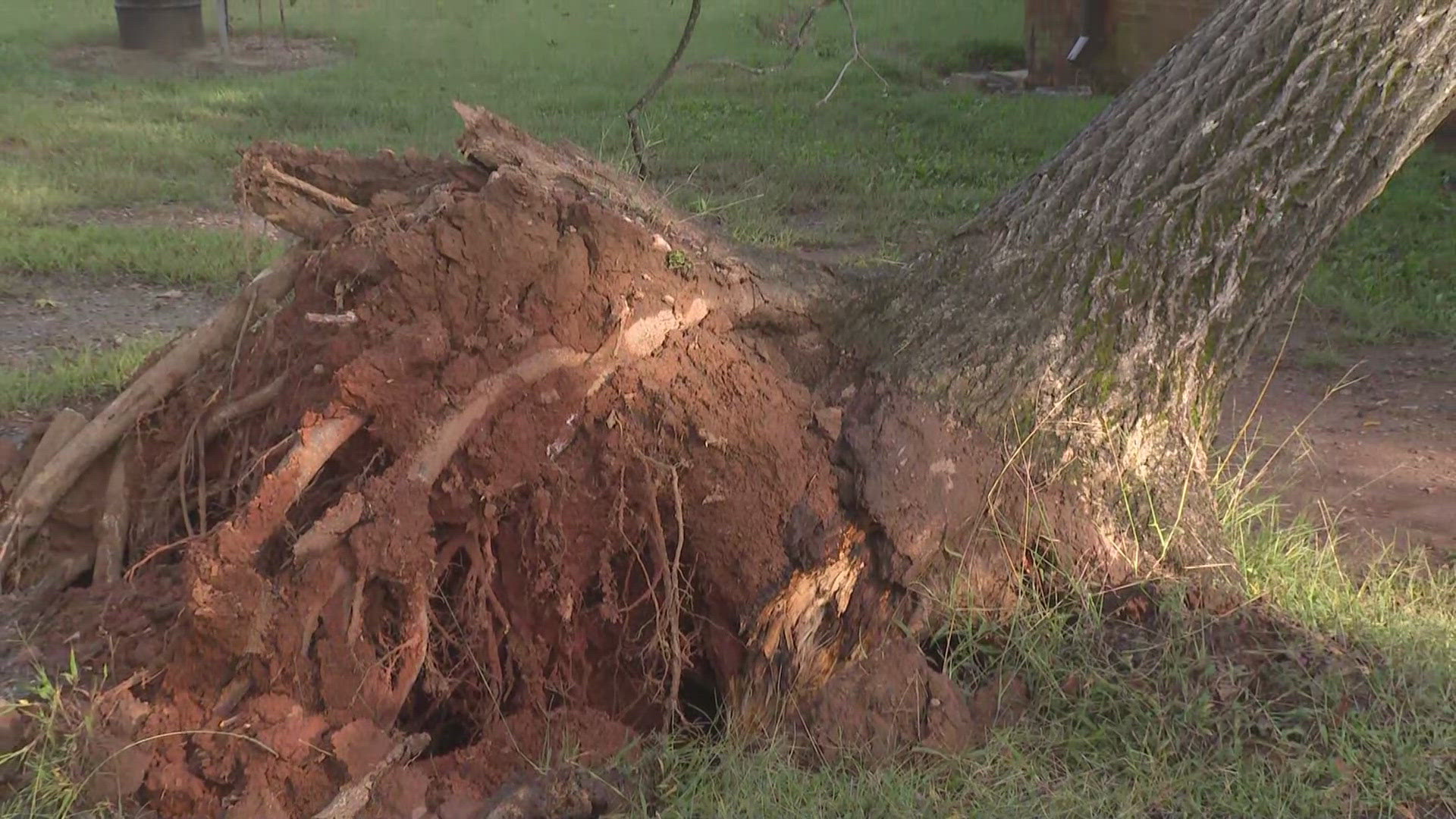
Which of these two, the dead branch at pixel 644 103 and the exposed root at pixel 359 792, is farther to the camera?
the dead branch at pixel 644 103

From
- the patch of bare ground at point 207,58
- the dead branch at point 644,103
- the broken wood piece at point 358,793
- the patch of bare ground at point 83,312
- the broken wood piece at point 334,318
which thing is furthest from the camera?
the patch of bare ground at point 207,58

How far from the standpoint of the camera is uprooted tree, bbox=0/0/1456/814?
302 cm

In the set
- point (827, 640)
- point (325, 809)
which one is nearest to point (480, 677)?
point (325, 809)

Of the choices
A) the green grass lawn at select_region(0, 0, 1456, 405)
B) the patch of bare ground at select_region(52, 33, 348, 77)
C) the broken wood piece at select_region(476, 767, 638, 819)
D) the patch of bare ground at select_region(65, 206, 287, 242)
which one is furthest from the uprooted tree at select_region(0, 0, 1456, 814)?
the patch of bare ground at select_region(52, 33, 348, 77)

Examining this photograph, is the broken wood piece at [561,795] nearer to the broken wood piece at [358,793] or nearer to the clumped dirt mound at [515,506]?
the clumped dirt mound at [515,506]

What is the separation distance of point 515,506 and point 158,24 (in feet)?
39.5

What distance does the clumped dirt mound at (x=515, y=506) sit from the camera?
291 centimetres

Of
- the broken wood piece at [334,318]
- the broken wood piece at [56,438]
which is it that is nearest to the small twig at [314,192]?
the broken wood piece at [334,318]

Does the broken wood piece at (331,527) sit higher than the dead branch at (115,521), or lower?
higher

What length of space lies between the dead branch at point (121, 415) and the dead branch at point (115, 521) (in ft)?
0.21

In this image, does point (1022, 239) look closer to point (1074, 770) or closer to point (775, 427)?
point (775, 427)

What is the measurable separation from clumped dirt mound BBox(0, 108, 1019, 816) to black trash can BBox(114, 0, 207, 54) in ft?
37.0

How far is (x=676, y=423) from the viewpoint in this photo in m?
3.20

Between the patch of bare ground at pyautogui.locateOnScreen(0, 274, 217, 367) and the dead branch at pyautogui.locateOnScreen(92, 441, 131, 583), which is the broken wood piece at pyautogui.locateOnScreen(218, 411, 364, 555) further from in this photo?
the patch of bare ground at pyautogui.locateOnScreen(0, 274, 217, 367)
